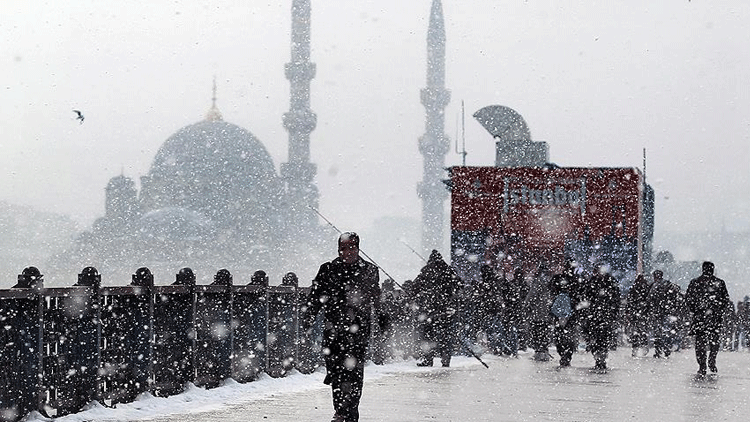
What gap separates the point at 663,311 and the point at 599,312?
6.17m

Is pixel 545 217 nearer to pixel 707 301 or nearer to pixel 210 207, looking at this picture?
pixel 707 301

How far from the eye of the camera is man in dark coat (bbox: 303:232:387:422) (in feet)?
32.0

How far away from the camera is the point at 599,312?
20359mm

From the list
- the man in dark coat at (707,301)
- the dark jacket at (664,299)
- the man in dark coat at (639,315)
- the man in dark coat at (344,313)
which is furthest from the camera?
the man in dark coat at (639,315)

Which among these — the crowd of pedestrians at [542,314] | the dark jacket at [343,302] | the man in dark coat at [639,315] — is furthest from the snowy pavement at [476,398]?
the man in dark coat at [639,315]

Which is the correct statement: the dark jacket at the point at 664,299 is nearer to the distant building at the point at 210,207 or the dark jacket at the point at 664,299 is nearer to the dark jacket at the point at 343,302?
the dark jacket at the point at 343,302

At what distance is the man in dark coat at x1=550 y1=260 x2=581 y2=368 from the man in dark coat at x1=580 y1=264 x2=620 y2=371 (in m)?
0.17

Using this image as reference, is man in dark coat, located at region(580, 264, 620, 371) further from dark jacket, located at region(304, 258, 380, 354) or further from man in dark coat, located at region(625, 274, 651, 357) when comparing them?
dark jacket, located at region(304, 258, 380, 354)

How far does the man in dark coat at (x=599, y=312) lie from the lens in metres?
20.0

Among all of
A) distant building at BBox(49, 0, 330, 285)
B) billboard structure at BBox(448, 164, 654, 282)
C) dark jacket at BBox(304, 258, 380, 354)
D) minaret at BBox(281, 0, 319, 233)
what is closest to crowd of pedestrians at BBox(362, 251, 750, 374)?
billboard structure at BBox(448, 164, 654, 282)

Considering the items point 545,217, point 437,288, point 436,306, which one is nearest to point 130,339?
point 437,288

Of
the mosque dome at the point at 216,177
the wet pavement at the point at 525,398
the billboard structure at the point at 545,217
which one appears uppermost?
the mosque dome at the point at 216,177

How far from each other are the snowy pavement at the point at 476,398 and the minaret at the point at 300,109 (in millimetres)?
115199

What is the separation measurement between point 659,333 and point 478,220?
26.3 feet
